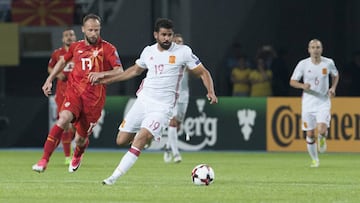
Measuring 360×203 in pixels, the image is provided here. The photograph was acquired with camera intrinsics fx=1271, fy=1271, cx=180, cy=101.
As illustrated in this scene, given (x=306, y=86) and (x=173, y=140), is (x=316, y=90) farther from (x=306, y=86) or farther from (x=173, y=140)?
(x=173, y=140)

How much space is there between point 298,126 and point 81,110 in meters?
9.85

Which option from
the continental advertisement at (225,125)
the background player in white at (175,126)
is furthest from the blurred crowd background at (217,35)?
the background player in white at (175,126)

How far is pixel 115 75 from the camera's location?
15594mm

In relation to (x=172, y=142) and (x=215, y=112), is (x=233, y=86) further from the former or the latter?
(x=172, y=142)

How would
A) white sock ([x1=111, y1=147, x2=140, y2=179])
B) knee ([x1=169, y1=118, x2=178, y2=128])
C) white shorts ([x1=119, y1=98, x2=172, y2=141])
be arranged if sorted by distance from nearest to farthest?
1. white sock ([x1=111, y1=147, x2=140, y2=179])
2. white shorts ([x1=119, y1=98, x2=172, y2=141])
3. knee ([x1=169, y1=118, x2=178, y2=128])

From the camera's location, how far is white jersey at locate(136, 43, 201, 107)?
1523 cm

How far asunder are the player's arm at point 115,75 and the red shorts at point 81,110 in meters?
1.35

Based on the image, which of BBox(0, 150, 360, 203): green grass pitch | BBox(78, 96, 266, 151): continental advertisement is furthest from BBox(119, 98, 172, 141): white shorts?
→ BBox(78, 96, 266, 151): continental advertisement

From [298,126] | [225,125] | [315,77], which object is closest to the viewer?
[315,77]

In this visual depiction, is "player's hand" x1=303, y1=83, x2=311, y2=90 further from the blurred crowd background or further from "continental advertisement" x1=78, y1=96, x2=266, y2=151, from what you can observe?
the blurred crowd background

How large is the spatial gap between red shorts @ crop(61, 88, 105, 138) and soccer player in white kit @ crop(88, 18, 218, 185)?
1540 millimetres

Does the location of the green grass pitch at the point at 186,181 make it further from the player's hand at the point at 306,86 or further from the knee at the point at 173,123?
the player's hand at the point at 306,86

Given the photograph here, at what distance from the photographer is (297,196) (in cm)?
1373

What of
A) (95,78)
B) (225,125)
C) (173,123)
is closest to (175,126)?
(173,123)
